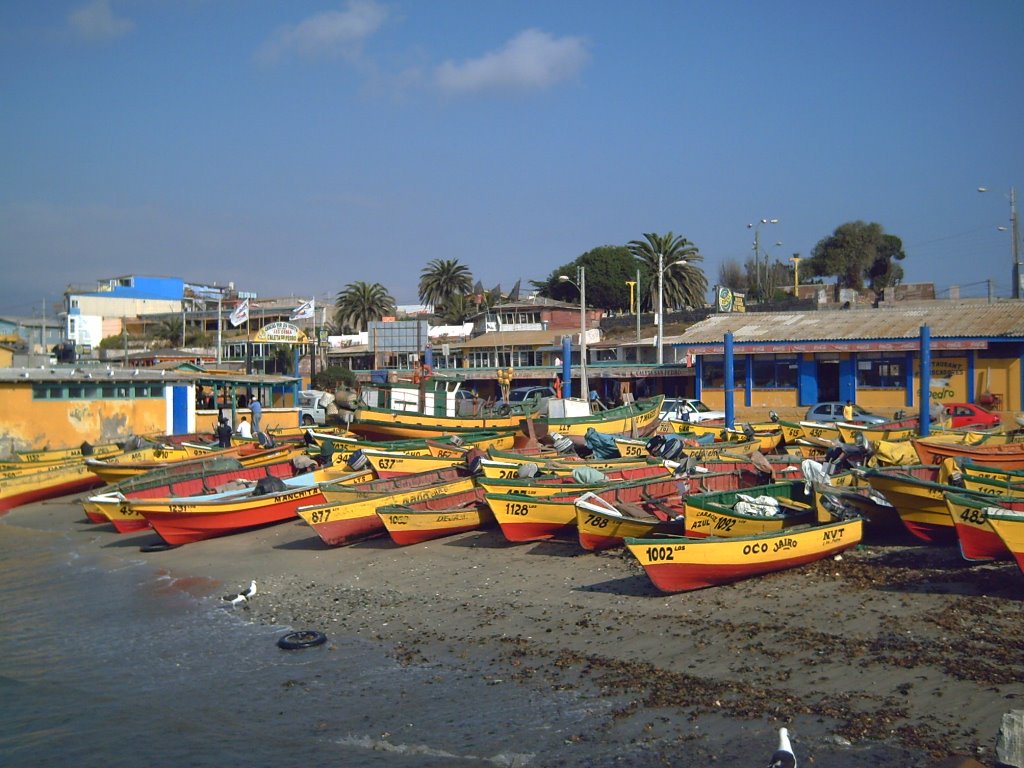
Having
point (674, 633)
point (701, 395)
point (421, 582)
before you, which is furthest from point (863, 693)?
point (701, 395)

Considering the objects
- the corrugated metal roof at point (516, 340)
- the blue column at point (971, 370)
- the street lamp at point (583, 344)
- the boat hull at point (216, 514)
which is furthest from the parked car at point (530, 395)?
the boat hull at point (216, 514)

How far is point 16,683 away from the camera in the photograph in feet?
41.7

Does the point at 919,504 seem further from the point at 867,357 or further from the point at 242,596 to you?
the point at 867,357

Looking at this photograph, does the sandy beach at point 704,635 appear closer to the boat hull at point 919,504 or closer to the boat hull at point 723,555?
the boat hull at point 723,555

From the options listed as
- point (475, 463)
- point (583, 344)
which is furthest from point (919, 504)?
point (583, 344)

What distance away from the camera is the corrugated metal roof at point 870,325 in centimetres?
3806

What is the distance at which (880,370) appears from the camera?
4056 cm

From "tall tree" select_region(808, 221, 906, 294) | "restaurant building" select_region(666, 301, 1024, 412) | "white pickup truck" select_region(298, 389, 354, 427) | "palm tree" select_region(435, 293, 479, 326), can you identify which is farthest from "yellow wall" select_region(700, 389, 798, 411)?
"tall tree" select_region(808, 221, 906, 294)

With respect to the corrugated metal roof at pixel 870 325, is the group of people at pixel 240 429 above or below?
below

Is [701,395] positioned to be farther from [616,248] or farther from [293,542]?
[616,248]

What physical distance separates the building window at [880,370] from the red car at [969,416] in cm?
529

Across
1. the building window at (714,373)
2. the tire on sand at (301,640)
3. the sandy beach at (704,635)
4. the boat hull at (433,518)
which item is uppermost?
the building window at (714,373)

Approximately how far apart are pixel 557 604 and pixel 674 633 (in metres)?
2.29

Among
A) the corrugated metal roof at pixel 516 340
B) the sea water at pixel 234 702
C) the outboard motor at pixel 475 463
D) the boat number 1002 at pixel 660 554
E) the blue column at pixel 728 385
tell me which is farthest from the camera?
the corrugated metal roof at pixel 516 340
